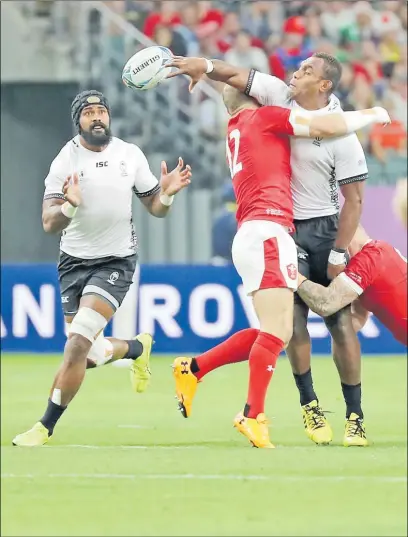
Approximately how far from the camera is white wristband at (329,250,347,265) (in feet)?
14.3

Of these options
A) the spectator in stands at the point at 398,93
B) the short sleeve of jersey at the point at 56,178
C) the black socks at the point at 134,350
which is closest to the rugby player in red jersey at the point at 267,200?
the short sleeve of jersey at the point at 56,178

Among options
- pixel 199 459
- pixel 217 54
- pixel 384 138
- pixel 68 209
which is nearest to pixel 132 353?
pixel 68 209

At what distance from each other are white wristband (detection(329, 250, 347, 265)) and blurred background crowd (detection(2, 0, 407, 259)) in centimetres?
58

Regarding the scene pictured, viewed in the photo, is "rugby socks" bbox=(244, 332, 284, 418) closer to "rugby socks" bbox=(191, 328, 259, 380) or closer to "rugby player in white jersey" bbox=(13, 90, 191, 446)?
"rugby socks" bbox=(191, 328, 259, 380)

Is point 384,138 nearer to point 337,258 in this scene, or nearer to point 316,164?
point 337,258

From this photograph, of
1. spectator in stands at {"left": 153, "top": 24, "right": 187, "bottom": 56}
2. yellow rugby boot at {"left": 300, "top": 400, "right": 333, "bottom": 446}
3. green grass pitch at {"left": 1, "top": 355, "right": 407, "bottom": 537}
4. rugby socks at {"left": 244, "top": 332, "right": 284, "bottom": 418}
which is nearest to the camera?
rugby socks at {"left": 244, "top": 332, "right": 284, "bottom": 418}

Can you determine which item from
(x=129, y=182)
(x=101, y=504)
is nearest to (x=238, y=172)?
(x=129, y=182)

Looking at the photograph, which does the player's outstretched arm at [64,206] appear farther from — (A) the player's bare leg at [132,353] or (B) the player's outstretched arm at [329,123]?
(A) the player's bare leg at [132,353]

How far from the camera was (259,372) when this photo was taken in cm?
489

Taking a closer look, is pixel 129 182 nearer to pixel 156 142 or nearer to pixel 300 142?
pixel 300 142

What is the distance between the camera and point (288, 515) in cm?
3186

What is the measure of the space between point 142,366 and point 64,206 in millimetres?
1951

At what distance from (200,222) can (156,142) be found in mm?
616

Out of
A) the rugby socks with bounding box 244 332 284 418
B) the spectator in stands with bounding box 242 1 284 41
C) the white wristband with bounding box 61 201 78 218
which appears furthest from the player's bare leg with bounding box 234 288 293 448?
the spectator in stands with bounding box 242 1 284 41
